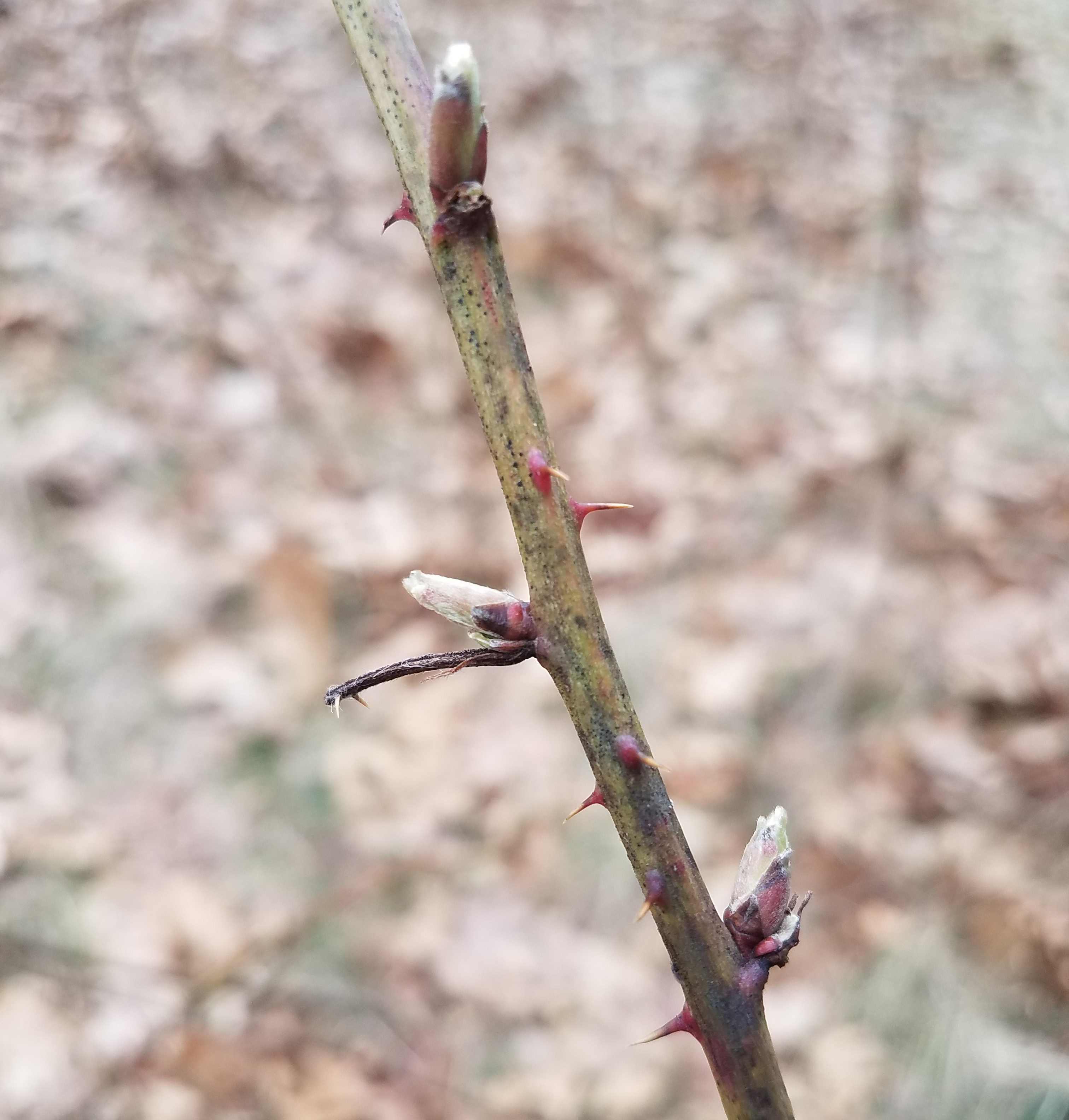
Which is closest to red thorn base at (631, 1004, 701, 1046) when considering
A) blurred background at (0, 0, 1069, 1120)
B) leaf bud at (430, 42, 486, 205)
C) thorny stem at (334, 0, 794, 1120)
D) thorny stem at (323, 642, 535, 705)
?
thorny stem at (334, 0, 794, 1120)

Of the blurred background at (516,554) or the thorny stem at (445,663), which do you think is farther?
the blurred background at (516,554)

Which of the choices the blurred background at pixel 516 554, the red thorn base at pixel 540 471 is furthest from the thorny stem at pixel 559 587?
the blurred background at pixel 516 554

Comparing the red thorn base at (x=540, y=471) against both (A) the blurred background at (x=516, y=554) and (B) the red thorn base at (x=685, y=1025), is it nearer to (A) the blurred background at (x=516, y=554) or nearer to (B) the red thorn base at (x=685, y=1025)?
(B) the red thorn base at (x=685, y=1025)

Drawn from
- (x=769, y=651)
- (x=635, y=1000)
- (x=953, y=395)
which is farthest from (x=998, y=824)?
(x=953, y=395)

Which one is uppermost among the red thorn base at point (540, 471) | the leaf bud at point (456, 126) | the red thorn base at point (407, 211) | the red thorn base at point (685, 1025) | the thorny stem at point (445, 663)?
the red thorn base at point (407, 211)

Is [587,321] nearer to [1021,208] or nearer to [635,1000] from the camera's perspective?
[1021,208]

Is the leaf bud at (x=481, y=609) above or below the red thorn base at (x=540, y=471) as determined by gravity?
below

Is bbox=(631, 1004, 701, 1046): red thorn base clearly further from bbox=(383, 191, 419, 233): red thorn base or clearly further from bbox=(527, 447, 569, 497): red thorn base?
bbox=(383, 191, 419, 233): red thorn base
